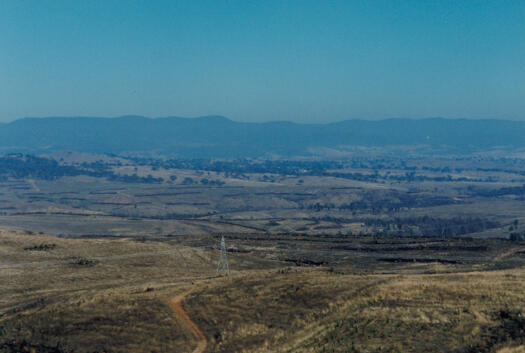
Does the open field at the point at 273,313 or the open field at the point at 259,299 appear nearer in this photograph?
the open field at the point at 273,313

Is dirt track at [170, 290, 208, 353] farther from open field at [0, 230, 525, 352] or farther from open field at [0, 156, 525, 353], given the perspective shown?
open field at [0, 230, 525, 352]

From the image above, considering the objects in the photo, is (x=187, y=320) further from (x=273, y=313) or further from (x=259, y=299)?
(x=273, y=313)

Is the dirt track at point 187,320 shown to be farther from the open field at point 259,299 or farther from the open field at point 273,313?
the open field at point 273,313

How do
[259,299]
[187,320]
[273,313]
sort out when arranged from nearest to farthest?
[273,313] → [187,320] → [259,299]

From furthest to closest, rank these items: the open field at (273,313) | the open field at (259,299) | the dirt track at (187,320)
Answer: the dirt track at (187,320) → the open field at (259,299) → the open field at (273,313)

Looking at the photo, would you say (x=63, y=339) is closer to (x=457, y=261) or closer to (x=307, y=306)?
(x=307, y=306)

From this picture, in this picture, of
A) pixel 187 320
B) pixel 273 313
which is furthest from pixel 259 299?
pixel 187 320

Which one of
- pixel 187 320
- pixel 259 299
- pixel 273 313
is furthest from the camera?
pixel 259 299

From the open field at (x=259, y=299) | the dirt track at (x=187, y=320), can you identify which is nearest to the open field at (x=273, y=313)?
the open field at (x=259, y=299)

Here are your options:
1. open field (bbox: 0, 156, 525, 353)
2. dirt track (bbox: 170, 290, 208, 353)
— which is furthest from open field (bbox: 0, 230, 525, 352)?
dirt track (bbox: 170, 290, 208, 353)
